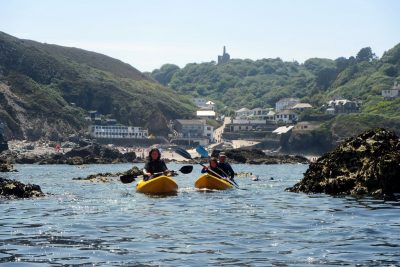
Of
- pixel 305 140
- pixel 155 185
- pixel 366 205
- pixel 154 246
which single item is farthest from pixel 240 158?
pixel 154 246

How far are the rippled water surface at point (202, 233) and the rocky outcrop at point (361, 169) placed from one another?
1.93 meters

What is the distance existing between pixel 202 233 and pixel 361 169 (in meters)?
12.3

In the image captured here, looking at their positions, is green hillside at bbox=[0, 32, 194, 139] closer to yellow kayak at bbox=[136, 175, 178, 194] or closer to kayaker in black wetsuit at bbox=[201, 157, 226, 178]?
kayaker in black wetsuit at bbox=[201, 157, 226, 178]

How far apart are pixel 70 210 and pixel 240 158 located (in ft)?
310

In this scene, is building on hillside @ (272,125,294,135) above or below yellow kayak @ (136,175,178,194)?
above

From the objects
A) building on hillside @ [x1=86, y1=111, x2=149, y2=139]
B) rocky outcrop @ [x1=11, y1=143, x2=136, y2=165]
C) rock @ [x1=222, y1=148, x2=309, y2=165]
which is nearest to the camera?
rocky outcrop @ [x1=11, y1=143, x2=136, y2=165]

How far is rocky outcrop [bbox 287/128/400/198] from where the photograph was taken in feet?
80.1

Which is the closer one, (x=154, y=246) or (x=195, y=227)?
(x=154, y=246)

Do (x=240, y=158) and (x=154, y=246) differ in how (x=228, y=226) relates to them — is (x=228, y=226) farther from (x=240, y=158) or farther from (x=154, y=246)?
(x=240, y=158)

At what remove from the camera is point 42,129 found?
520ft

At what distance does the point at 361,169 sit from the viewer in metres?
25.7

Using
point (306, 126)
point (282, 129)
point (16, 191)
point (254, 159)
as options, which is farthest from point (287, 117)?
point (16, 191)

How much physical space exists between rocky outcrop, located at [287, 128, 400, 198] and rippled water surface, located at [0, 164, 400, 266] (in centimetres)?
193

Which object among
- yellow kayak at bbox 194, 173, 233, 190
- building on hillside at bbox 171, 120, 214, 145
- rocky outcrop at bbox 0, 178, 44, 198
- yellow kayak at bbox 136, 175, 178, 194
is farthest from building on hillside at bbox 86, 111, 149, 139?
rocky outcrop at bbox 0, 178, 44, 198
